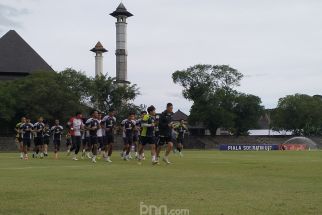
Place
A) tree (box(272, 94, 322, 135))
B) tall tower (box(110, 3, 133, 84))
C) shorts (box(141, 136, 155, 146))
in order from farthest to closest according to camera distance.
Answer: tree (box(272, 94, 322, 135)) → tall tower (box(110, 3, 133, 84)) → shorts (box(141, 136, 155, 146))

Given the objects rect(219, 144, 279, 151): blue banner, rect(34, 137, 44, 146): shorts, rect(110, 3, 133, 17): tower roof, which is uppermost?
rect(110, 3, 133, 17): tower roof

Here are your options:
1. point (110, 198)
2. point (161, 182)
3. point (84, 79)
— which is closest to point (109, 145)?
point (161, 182)

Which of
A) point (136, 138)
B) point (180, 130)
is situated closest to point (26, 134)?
point (136, 138)

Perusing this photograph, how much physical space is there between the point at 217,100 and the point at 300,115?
67.2ft

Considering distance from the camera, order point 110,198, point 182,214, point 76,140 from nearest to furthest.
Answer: point 182,214 → point 110,198 → point 76,140

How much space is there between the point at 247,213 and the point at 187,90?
84.9 metres

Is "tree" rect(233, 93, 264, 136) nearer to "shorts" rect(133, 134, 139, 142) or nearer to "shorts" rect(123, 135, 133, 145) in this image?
"shorts" rect(133, 134, 139, 142)

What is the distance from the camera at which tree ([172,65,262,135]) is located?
87.9 meters

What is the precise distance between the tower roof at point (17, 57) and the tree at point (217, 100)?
23.8 metres

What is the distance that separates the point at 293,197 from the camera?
943 cm

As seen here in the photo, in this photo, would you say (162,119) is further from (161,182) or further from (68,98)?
(68,98)

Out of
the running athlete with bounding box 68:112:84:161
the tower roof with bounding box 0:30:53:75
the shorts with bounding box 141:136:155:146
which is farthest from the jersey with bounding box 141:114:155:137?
the tower roof with bounding box 0:30:53:75

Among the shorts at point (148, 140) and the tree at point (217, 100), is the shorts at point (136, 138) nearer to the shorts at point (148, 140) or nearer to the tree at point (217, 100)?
the shorts at point (148, 140)

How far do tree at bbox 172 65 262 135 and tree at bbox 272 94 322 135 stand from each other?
Result: 9.62m
